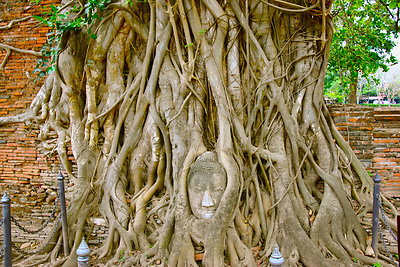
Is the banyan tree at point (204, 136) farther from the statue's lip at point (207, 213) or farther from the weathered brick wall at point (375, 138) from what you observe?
the weathered brick wall at point (375, 138)

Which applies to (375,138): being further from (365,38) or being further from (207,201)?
(207,201)

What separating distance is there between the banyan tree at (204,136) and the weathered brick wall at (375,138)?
48 cm

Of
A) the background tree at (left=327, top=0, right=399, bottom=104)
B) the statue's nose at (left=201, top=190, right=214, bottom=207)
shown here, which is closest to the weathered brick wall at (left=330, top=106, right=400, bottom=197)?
the background tree at (left=327, top=0, right=399, bottom=104)

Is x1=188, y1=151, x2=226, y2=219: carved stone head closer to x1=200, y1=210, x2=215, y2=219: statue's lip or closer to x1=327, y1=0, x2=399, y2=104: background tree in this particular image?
x1=200, y1=210, x2=215, y2=219: statue's lip

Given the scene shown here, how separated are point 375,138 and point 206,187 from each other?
2.97 m

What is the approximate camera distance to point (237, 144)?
3.42m

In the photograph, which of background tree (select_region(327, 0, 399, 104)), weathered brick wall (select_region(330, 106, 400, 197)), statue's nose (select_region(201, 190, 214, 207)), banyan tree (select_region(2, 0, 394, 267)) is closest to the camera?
statue's nose (select_region(201, 190, 214, 207))

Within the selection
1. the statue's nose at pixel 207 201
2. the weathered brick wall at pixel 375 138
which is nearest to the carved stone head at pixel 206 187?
the statue's nose at pixel 207 201

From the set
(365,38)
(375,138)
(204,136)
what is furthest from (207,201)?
(365,38)

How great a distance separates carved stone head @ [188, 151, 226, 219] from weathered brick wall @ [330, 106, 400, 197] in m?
2.15

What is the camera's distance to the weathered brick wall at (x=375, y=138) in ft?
14.2

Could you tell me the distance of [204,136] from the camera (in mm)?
3578

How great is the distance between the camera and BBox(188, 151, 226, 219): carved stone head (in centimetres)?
303

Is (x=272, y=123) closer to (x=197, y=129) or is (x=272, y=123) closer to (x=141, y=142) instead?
(x=197, y=129)
